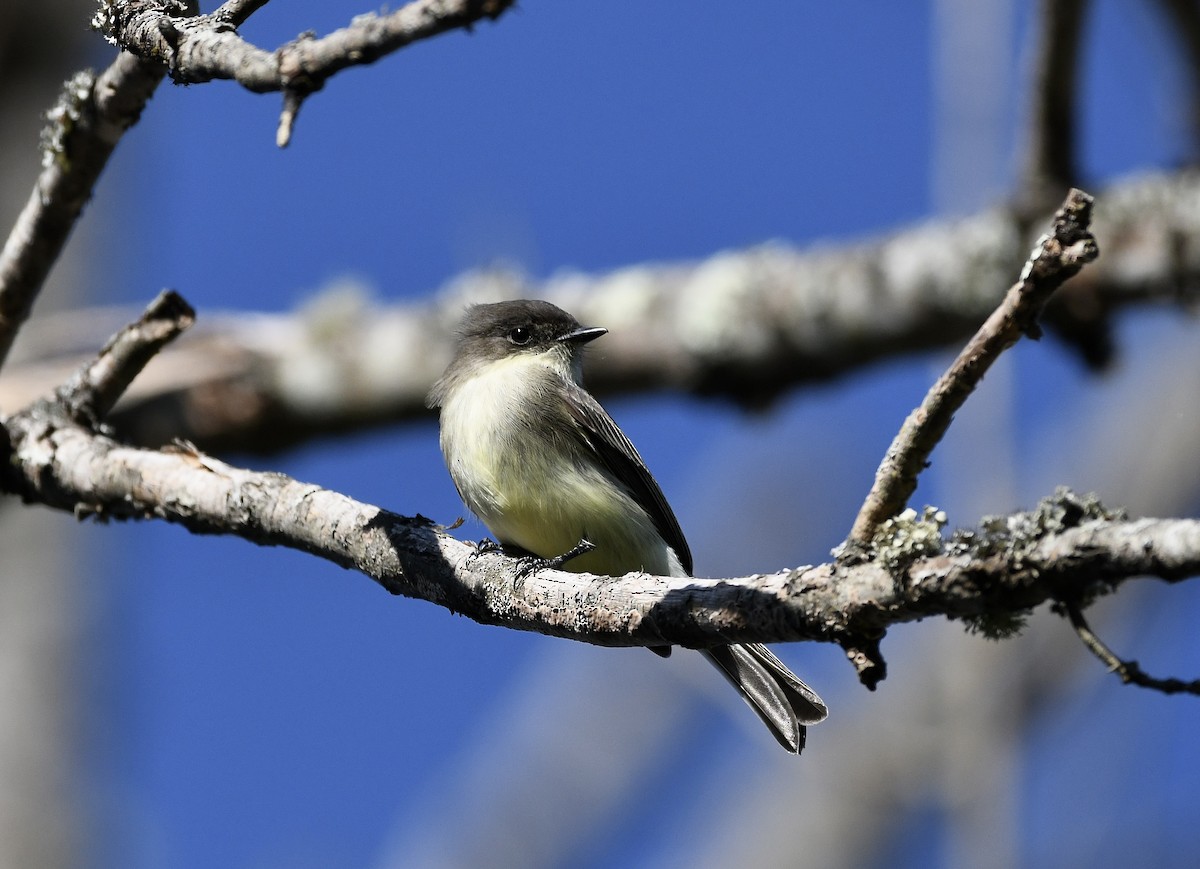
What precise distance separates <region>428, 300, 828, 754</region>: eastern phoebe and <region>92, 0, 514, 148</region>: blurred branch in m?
1.98

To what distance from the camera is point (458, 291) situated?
7051 millimetres

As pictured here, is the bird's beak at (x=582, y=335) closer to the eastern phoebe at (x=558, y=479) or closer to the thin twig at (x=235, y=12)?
the eastern phoebe at (x=558, y=479)

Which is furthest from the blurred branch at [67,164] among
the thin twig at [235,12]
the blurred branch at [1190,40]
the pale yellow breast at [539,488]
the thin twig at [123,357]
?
the blurred branch at [1190,40]

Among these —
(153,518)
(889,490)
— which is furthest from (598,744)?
(889,490)

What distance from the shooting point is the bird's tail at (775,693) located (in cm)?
357

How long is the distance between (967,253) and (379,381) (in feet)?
9.44

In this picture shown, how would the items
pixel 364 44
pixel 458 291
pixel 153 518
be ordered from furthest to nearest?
pixel 458 291
pixel 153 518
pixel 364 44

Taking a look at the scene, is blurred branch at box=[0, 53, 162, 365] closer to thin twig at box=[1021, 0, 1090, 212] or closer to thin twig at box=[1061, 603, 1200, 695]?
thin twig at box=[1061, 603, 1200, 695]

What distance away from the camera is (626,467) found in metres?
4.83

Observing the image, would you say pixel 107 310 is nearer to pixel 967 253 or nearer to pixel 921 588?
pixel 967 253

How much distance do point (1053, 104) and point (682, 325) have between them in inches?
75.2

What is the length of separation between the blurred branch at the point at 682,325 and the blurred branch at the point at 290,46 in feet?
10.2

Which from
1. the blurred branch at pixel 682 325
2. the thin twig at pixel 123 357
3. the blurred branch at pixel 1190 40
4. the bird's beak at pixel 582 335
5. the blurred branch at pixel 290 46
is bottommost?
the blurred branch at pixel 290 46

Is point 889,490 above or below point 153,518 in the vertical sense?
below
